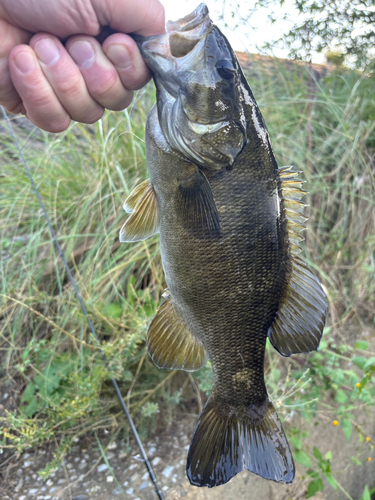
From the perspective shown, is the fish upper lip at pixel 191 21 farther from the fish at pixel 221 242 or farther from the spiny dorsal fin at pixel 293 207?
the spiny dorsal fin at pixel 293 207

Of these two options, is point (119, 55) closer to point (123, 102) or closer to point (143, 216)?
point (123, 102)

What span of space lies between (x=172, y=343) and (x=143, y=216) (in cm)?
44

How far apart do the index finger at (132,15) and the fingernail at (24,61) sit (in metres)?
0.21

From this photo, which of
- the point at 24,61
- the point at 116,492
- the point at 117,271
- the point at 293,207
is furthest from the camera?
the point at 117,271

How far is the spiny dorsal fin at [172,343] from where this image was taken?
1.17 m

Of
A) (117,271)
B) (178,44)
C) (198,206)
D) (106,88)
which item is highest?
(178,44)

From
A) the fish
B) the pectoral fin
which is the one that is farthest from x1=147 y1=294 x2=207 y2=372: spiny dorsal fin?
the pectoral fin

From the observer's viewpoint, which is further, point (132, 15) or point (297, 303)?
point (297, 303)

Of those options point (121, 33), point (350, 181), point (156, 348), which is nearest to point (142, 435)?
point (156, 348)

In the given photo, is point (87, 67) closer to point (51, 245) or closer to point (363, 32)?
point (51, 245)

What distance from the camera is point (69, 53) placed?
0.94 meters

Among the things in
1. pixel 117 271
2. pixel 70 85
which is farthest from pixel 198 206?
pixel 117 271

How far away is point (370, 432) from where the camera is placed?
7.79ft

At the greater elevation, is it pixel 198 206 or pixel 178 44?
pixel 178 44
